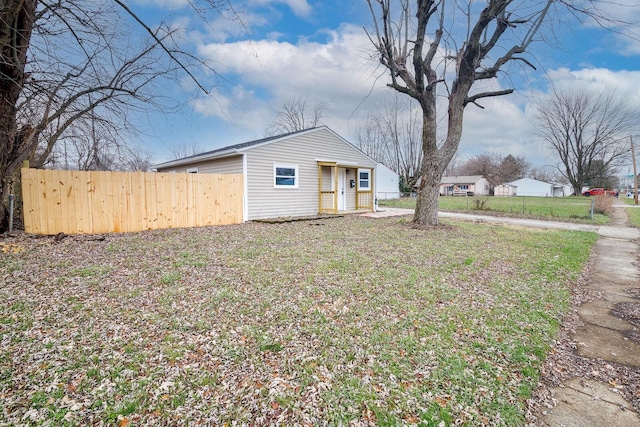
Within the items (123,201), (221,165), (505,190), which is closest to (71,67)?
(123,201)

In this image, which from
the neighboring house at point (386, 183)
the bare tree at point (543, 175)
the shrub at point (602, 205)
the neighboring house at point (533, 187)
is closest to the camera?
the shrub at point (602, 205)

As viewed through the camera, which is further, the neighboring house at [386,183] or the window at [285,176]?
the neighboring house at [386,183]

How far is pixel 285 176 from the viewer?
1241cm

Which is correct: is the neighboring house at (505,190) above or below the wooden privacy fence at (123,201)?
above

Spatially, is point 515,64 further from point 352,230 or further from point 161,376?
point 161,376

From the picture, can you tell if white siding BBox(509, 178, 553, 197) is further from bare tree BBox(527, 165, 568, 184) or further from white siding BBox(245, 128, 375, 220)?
white siding BBox(245, 128, 375, 220)

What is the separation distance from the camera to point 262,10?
489cm

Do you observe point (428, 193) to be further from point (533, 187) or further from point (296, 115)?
point (533, 187)

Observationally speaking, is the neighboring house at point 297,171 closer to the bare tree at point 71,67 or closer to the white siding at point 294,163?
the white siding at point 294,163

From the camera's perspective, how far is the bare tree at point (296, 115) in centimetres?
3134

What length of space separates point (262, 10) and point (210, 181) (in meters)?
6.26

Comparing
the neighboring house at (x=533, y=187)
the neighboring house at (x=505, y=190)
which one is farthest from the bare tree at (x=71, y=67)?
the neighboring house at (x=533, y=187)

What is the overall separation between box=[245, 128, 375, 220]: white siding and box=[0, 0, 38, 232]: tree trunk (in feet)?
19.9

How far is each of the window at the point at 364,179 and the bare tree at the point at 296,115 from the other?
1746 cm
